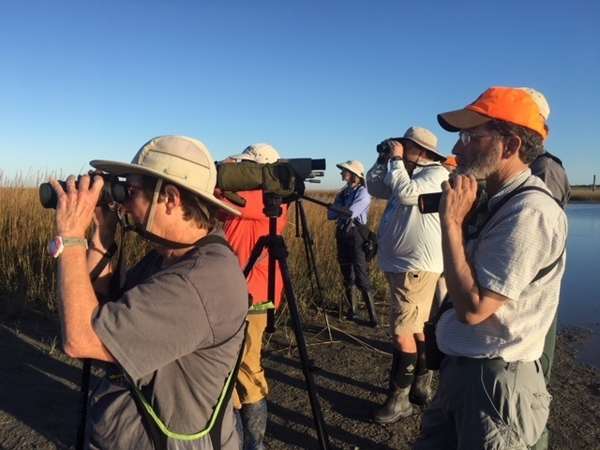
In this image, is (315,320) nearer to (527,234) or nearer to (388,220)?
(388,220)

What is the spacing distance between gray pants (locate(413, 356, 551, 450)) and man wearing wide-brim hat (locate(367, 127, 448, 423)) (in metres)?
1.55

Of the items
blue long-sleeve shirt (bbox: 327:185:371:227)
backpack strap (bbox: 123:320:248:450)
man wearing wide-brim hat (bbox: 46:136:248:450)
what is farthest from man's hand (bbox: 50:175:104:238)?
blue long-sleeve shirt (bbox: 327:185:371:227)

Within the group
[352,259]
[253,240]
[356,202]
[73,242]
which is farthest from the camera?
[356,202]

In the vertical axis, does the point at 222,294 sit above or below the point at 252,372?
above

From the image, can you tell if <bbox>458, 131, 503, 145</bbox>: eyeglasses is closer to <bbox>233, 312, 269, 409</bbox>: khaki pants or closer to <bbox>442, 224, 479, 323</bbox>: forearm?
<bbox>442, 224, 479, 323</bbox>: forearm

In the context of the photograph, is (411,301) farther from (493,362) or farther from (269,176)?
(493,362)

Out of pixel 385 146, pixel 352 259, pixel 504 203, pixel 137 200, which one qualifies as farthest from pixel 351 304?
pixel 137 200

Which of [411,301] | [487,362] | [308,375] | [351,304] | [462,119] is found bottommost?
[351,304]

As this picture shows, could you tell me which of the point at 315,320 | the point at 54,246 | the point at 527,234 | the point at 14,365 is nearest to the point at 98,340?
the point at 54,246

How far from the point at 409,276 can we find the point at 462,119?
1643 mm

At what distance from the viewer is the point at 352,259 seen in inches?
240

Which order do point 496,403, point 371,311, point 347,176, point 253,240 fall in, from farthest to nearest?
point 347,176
point 371,311
point 253,240
point 496,403

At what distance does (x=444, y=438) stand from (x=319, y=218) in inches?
256

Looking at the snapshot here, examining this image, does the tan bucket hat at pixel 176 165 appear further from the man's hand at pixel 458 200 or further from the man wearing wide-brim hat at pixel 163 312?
the man's hand at pixel 458 200
